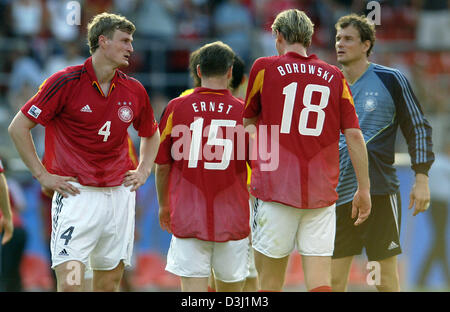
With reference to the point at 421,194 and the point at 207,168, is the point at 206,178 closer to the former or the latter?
the point at 207,168

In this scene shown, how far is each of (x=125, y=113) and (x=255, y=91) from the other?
107 centimetres

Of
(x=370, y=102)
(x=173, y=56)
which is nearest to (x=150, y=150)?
(x=370, y=102)

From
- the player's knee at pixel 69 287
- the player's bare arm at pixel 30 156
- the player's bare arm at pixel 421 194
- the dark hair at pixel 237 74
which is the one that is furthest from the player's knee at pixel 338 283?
the player's bare arm at pixel 30 156

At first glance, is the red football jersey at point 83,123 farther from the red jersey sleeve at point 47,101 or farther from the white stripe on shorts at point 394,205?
the white stripe on shorts at point 394,205

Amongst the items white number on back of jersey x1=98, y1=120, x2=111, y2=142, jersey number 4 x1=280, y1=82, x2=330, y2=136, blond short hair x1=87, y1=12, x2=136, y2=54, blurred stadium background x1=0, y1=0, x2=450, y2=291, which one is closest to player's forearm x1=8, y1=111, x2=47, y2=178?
white number on back of jersey x1=98, y1=120, x2=111, y2=142

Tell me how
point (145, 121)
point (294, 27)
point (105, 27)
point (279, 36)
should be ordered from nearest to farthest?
point (294, 27) → point (279, 36) → point (105, 27) → point (145, 121)

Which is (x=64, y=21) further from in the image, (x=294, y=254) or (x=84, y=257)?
(x=84, y=257)

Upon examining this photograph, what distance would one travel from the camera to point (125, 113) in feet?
19.9

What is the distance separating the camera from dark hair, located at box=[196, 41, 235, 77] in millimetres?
6109

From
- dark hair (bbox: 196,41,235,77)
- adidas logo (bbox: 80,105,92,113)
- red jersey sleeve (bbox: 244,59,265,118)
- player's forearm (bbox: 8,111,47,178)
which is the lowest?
player's forearm (bbox: 8,111,47,178)

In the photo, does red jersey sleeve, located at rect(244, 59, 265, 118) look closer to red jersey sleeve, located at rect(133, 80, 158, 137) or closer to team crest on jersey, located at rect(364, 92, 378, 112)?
red jersey sleeve, located at rect(133, 80, 158, 137)

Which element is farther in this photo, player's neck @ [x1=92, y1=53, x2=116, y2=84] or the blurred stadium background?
the blurred stadium background

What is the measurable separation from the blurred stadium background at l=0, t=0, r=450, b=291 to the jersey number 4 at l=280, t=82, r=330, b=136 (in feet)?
17.1

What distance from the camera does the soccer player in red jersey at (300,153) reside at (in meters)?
5.67
